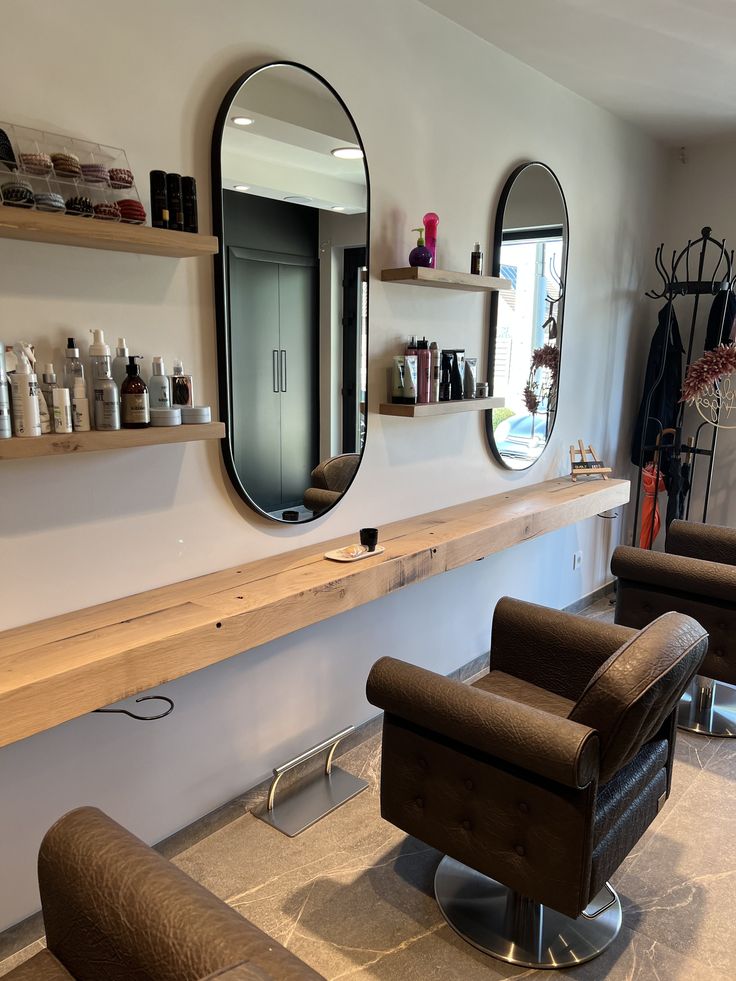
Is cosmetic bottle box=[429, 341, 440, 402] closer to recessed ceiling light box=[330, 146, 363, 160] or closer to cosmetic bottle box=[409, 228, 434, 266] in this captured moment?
cosmetic bottle box=[409, 228, 434, 266]

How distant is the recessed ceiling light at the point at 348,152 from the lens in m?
2.15

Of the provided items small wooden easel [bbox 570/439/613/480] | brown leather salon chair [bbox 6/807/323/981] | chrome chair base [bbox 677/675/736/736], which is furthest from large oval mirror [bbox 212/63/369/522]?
chrome chair base [bbox 677/675/736/736]

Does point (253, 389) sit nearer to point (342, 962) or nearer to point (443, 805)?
point (443, 805)

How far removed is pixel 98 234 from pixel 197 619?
0.86m

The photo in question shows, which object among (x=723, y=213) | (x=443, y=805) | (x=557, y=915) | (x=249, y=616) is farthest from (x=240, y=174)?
(x=723, y=213)

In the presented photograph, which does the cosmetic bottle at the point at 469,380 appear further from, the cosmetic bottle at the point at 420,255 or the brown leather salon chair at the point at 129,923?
the brown leather salon chair at the point at 129,923

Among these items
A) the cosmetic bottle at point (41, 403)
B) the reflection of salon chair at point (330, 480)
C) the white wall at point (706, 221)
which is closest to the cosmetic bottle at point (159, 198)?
the cosmetic bottle at point (41, 403)

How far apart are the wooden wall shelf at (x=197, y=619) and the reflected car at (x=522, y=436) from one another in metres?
0.52

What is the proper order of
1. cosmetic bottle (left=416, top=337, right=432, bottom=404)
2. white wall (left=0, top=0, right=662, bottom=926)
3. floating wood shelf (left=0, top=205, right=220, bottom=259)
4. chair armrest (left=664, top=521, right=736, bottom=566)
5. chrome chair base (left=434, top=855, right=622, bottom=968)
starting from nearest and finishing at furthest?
floating wood shelf (left=0, top=205, right=220, bottom=259), white wall (left=0, top=0, right=662, bottom=926), chrome chair base (left=434, top=855, right=622, bottom=968), cosmetic bottle (left=416, top=337, right=432, bottom=404), chair armrest (left=664, top=521, right=736, bottom=566)

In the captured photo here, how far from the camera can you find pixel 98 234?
1.48 m

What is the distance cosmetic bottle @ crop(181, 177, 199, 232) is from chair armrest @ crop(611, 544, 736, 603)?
1.94 meters

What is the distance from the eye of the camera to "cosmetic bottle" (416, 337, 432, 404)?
8.14 feet

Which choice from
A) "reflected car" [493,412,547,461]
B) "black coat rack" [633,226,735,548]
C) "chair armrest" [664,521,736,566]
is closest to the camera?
"chair armrest" [664,521,736,566]

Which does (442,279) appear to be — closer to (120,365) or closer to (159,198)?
(159,198)
